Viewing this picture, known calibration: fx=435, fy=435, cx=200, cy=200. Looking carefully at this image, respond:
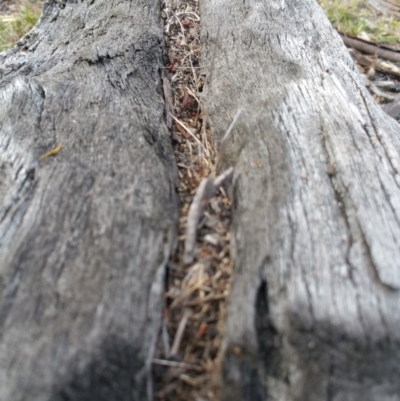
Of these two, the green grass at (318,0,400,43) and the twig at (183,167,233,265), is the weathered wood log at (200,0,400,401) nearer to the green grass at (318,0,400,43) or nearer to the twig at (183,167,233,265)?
the twig at (183,167,233,265)

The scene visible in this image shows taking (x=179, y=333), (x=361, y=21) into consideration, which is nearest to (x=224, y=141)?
(x=179, y=333)

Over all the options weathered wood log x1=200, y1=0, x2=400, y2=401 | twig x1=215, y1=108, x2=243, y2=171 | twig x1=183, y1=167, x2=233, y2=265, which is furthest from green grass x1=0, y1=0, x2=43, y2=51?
A: twig x1=183, y1=167, x2=233, y2=265

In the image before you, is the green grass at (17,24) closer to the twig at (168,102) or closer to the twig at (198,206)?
the twig at (168,102)

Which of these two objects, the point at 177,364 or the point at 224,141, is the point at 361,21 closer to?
the point at 224,141

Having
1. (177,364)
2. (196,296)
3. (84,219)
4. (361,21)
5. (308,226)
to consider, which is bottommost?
(177,364)

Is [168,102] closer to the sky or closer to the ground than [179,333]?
closer to the sky

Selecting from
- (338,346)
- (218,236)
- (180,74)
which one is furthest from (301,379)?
(180,74)

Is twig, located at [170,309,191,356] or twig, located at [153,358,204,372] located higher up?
twig, located at [170,309,191,356]

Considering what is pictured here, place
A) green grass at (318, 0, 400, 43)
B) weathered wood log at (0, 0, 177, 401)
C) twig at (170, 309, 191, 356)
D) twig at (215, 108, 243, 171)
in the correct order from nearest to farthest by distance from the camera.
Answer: weathered wood log at (0, 0, 177, 401), twig at (170, 309, 191, 356), twig at (215, 108, 243, 171), green grass at (318, 0, 400, 43)
